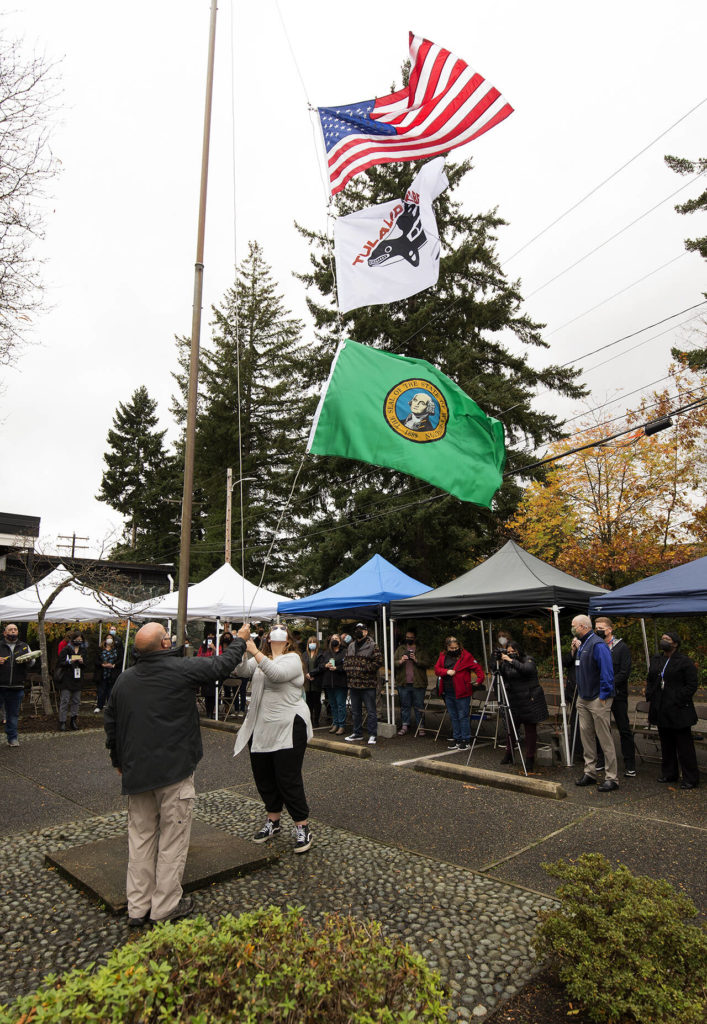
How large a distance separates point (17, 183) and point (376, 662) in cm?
849

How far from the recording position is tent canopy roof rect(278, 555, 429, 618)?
11961 mm

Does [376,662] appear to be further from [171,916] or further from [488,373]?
[488,373]

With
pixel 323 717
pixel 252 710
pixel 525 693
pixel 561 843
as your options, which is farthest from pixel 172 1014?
pixel 323 717

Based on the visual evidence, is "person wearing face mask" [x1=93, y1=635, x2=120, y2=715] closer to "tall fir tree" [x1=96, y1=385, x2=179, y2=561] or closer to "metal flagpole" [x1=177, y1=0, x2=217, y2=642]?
"metal flagpole" [x1=177, y1=0, x2=217, y2=642]

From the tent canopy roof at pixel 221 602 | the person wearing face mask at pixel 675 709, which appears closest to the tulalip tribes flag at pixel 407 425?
the person wearing face mask at pixel 675 709

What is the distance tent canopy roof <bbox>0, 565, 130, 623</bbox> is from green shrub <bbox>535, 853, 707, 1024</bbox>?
44.0 ft

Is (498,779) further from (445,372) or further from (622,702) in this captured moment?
(445,372)

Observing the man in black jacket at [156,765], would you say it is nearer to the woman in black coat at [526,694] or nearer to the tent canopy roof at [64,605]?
the woman in black coat at [526,694]

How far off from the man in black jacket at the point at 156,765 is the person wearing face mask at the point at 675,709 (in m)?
5.70

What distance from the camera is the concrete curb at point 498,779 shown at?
23.0 ft

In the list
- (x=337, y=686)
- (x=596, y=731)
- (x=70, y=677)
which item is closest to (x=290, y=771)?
(x=596, y=731)

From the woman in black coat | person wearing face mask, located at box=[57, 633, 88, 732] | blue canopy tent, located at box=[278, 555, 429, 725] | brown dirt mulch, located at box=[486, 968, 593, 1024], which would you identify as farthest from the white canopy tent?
brown dirt mulch, located at box=[486, 968, 593, 1024]

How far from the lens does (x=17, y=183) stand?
8.16 meters

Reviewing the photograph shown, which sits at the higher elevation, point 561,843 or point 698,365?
point 698,365
